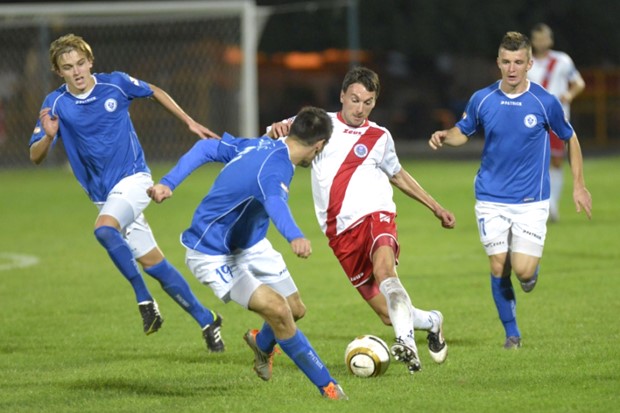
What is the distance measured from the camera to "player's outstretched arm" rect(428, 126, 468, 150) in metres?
8.62

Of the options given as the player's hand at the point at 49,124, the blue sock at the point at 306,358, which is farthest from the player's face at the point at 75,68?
the blue sock at the point at 306,358

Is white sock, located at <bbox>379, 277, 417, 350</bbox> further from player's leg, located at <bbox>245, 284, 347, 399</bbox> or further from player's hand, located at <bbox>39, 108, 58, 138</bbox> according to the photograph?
player's hand, located at <bbox>39, 108, 58, 138</bbox>

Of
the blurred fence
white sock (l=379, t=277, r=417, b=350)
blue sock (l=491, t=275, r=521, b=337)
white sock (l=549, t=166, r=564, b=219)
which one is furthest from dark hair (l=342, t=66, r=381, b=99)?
the blurred fence

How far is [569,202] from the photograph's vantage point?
19.8 meters

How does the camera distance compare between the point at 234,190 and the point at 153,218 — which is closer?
the point at 234,190

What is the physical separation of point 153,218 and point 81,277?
5.70 meters

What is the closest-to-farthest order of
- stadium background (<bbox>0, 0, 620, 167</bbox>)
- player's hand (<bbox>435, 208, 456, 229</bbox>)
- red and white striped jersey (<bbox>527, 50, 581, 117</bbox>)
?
player's hand (<bbox>435, 208, 456, 229</bbox>) → red and white striped jersey (<bbox>527, 50, 581, 117</bbox>) → stadium background (<bbox>0, 0, 620, 167</bbox>)

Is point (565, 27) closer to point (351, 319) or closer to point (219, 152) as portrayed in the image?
point (351, 319)

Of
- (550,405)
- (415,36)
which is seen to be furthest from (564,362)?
(415,36)

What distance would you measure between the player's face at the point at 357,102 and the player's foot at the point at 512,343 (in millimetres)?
1925

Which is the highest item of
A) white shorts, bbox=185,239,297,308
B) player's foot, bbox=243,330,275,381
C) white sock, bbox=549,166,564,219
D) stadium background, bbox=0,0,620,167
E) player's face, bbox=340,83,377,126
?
player's face, bbox=340,83,377,126

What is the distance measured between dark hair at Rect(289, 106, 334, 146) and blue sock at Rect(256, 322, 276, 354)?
1.40 meters

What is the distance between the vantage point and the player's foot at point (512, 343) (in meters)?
8.54

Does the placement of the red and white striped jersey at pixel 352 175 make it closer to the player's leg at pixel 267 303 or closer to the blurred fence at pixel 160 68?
the player's leg at pixel 267 303
